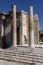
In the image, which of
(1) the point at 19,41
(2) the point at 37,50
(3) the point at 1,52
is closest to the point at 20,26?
(1) the point at 19,41

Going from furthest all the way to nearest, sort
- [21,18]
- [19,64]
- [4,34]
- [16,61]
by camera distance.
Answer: [4,34]
[21,18]
[16,61]
[19,64]

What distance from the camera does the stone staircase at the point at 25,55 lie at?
1262 cm

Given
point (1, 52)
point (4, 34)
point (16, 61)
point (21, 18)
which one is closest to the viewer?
point (16, 61)

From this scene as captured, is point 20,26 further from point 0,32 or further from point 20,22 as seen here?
point 0,32

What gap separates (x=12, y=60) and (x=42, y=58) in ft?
9.73

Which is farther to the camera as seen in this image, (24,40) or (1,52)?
(24,40)

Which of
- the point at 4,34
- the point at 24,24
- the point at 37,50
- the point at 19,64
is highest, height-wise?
the point at 24,24

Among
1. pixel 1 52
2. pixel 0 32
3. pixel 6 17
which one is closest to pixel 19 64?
pixel 1 52

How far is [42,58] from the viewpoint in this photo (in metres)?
12.4

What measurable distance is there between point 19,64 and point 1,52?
173 inches

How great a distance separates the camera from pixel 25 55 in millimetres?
13617

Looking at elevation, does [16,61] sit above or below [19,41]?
below

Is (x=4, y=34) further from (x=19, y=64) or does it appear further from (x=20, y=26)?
(x=19, y=64)

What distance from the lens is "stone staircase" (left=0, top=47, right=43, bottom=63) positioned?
497 inches
